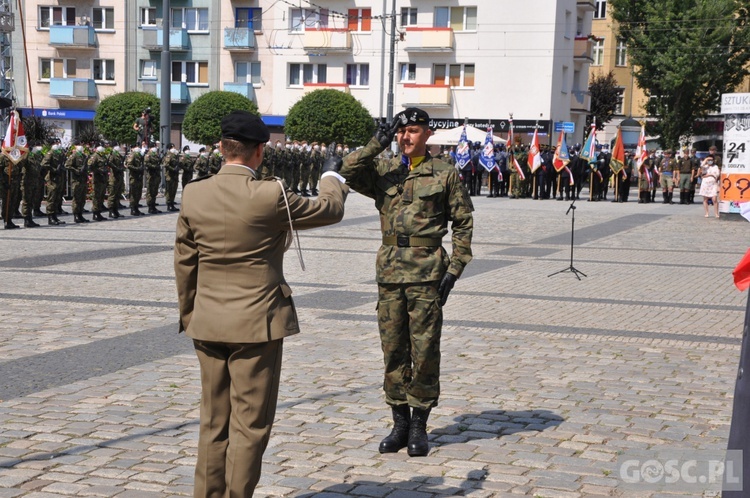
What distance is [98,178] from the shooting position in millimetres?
24297

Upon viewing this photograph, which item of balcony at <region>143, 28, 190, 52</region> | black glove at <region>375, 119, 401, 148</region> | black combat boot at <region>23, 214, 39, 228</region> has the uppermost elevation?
balcony at <region>143, 28, 190, 52</region>

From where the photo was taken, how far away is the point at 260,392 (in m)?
4.50

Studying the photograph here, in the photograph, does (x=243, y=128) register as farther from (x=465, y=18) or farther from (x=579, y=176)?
(x=465, y=18)

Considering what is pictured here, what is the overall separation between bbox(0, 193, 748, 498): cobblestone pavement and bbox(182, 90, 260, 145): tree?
34.5 m

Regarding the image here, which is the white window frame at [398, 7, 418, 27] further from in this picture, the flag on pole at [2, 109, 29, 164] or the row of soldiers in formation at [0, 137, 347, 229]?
the flag on pole at [2, 109, 29, 164]

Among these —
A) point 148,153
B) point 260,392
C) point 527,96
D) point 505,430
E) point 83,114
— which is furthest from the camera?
point 83,114

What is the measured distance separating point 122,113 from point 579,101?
24551mm

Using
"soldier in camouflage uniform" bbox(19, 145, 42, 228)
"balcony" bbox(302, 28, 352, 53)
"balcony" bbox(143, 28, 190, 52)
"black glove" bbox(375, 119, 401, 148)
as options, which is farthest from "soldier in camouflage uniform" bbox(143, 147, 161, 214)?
"balcony" bbox(143, 28, 190, 52)

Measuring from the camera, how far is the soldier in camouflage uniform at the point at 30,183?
21.9 meters

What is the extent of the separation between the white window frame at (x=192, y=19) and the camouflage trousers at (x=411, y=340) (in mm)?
53964

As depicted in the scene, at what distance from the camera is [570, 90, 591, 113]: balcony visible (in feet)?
189

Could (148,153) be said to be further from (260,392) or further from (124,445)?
(260,392)

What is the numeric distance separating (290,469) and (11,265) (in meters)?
10.3

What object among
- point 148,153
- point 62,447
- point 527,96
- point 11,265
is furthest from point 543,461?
point 527,96
